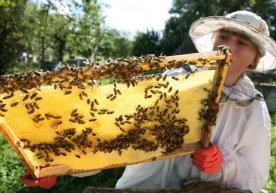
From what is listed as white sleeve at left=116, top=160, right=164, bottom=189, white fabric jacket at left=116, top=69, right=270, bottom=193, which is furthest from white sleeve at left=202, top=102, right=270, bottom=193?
white sleeve at left=116, top=160, right=164, bottom=189

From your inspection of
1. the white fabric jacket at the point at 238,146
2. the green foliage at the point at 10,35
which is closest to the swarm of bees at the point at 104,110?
the white fabric jacket at the point at 238,146

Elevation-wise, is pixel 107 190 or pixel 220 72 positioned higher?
pixel 220 72

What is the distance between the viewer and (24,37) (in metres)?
20.0

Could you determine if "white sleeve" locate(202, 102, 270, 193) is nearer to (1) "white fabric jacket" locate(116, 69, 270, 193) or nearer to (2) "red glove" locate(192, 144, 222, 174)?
(1) "white fabric jacket" locate(116, 69, 270, 193)

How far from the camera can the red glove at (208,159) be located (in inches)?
89.4

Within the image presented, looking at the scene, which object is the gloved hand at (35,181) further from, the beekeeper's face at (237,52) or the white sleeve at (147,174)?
the beekeeper's face at (237,52)

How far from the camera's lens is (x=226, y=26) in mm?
2725

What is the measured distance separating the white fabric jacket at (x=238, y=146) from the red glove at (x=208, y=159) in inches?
4.9

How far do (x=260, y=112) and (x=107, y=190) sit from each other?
→ 1.13 m

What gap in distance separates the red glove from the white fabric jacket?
0.41ft

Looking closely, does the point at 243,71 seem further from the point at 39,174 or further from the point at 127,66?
the point at 39,174

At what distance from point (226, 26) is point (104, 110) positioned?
1146mm

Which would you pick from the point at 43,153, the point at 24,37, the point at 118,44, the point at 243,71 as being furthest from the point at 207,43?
the point at 118,44

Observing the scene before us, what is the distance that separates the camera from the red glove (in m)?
2.27
